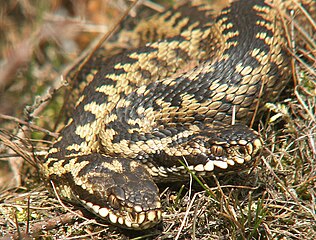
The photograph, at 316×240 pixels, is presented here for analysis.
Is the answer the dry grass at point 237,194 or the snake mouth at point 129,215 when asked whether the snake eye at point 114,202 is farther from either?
the dry grass at point 237,194

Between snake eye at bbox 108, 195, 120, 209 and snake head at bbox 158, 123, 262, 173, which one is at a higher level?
snake head at bbox 158, 123, 262, 173

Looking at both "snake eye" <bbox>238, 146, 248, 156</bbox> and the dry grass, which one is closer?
the dry grass

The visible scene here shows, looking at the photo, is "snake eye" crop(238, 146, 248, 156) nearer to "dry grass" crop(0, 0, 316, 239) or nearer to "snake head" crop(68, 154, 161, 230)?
"dry grass" crop(0, 0, 316, 239)

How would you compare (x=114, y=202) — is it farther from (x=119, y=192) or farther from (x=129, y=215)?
(x=129, y=215)

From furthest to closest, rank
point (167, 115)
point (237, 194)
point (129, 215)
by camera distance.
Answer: point (167, 115), point (237, 194), point (129, 215)

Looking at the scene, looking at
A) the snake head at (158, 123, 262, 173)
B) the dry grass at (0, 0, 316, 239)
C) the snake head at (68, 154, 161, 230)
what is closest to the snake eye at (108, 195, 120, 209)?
the snake head at (68, 154, 161, 230)

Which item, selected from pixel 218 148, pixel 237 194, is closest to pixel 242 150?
pixel 218 148

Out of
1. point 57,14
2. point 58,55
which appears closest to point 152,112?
point 58,55

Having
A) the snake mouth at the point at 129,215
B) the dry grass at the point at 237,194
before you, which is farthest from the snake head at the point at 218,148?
the snake mouth at the point at 129,215
